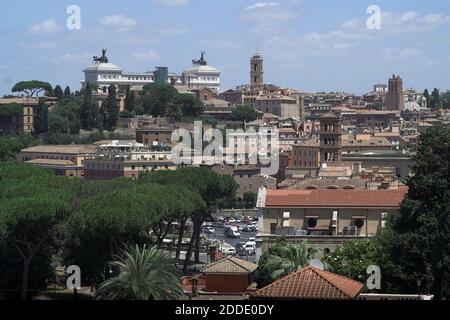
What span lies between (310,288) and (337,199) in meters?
11.9

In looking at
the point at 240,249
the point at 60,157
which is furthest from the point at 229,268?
the point at 60,157

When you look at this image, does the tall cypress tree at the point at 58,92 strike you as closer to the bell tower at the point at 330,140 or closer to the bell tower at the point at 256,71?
the bell tower at the point at 256,71

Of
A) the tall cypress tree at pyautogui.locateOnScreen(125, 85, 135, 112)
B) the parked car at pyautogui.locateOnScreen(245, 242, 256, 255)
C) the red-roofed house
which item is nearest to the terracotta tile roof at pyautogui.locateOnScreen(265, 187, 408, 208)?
the red-roofed house

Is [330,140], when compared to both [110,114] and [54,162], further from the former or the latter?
[110,114]

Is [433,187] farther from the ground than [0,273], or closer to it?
farther from the ground

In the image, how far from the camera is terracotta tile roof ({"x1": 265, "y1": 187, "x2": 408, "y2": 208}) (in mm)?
26625

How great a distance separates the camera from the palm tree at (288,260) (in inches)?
811

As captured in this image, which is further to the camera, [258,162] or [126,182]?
[258,162]

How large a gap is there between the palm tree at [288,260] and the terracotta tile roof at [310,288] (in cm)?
482

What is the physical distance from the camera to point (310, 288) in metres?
15.1
